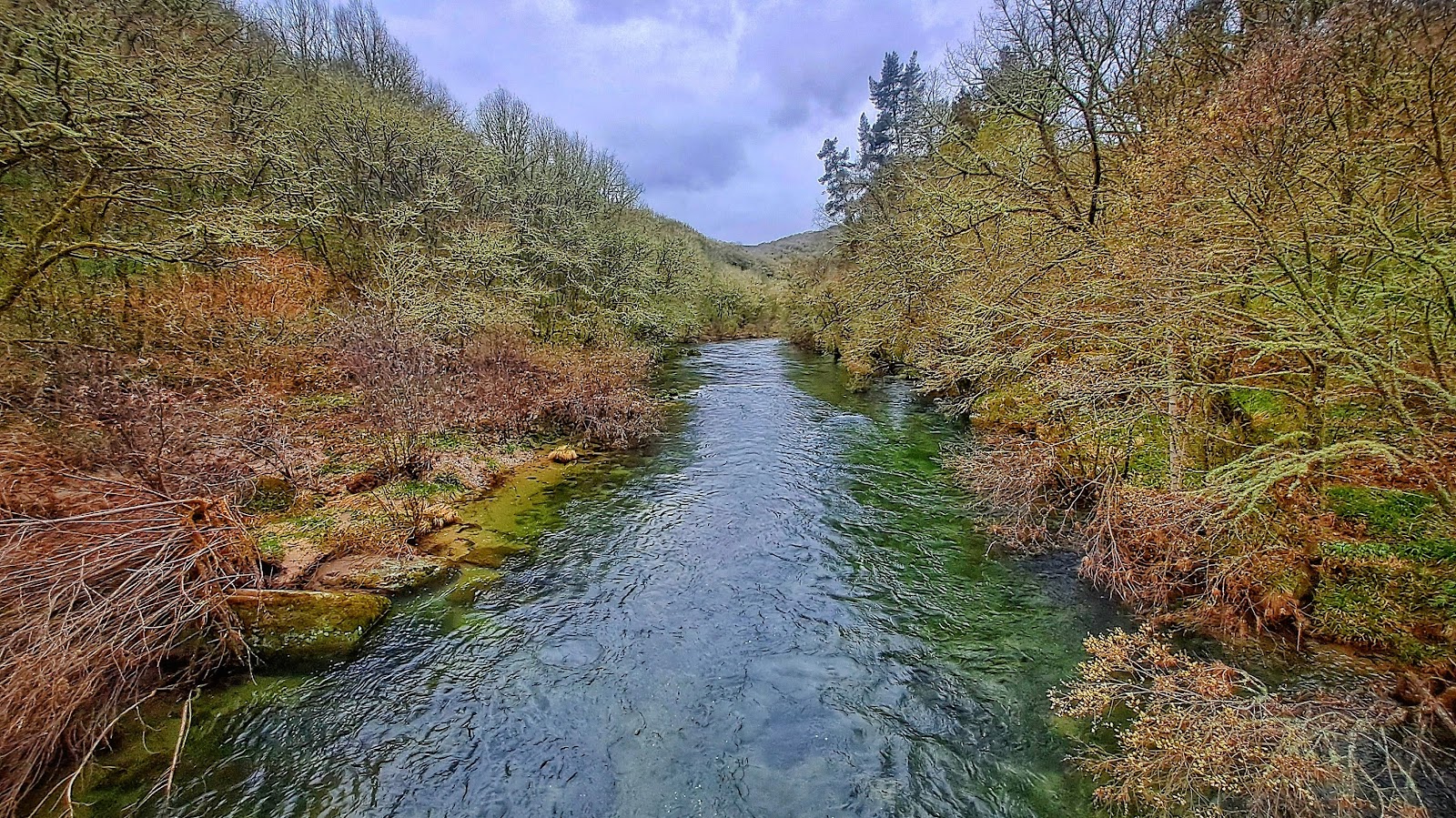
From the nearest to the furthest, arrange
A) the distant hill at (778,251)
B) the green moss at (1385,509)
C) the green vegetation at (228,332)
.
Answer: the green vegetation at (228,332), the green moss at (1385,509), the distant hill at (778,251)

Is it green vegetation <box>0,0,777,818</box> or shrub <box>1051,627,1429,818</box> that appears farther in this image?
green vegetation <box>0,0,777,818</box>

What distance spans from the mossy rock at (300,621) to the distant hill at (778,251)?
30.9m

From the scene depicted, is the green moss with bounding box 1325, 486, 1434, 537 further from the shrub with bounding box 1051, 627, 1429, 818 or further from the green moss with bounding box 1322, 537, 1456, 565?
the shrub with bounding box 1051, 627, 1429, 818

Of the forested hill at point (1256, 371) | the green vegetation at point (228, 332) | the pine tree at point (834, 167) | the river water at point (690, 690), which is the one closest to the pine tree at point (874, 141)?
the pine tree at point (834, 167)

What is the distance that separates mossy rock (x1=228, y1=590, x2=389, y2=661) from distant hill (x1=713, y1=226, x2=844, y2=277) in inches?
1217

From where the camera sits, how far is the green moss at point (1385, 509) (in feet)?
22.5

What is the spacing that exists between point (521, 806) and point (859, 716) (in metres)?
3.60

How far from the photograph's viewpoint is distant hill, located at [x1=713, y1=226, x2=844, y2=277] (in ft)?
131

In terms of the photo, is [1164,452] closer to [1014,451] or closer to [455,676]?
[1014,451]

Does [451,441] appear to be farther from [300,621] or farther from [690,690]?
[690,690]

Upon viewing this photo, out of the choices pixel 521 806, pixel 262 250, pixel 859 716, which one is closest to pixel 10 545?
pixel 521 806

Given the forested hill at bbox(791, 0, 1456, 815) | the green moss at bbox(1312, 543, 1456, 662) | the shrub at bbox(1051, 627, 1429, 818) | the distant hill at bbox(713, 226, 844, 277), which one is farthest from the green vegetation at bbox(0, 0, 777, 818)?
the distant hill at bbox(713, 226, 844, 277)

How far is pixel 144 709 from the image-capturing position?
612cm

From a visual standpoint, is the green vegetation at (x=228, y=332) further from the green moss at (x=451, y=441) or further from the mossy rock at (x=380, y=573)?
the mossy rock at (x=380, y=573)
